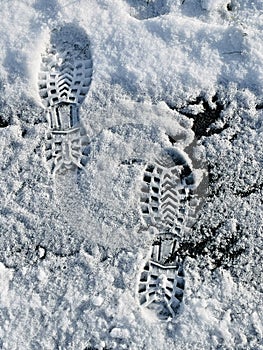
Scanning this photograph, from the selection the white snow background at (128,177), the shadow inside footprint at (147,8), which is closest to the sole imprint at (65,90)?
the white snow background at (128,177)

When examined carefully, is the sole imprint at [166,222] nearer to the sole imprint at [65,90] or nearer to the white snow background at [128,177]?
the white snow background at [128,177]

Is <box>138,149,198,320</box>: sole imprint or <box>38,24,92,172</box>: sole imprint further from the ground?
<box>38,24,92,172</box>: sole imprint

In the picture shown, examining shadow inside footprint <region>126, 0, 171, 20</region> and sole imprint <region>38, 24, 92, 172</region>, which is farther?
shadow inside footprint <region>126, 0, 171, 20</region>

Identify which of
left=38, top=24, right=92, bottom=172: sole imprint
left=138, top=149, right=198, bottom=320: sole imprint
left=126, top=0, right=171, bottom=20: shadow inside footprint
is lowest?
left=138, top=149, right=198, bottom=320: sole imprint

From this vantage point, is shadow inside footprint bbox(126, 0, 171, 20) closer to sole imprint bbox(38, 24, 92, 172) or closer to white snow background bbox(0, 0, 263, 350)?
white snow background bbox(0, 0, 263, 350)

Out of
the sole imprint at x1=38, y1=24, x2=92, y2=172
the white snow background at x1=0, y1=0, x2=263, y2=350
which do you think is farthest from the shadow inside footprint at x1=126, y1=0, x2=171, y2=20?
the sole imprint at x1=38, y1=24, x2=92, y2=172

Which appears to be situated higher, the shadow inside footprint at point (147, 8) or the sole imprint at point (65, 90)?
the shadow inside footprint at point (147, 8)

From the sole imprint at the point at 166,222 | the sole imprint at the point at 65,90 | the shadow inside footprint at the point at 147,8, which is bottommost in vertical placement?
the sole imprint at the point at 166,222

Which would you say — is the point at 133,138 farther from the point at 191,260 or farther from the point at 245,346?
the point at 245,346
